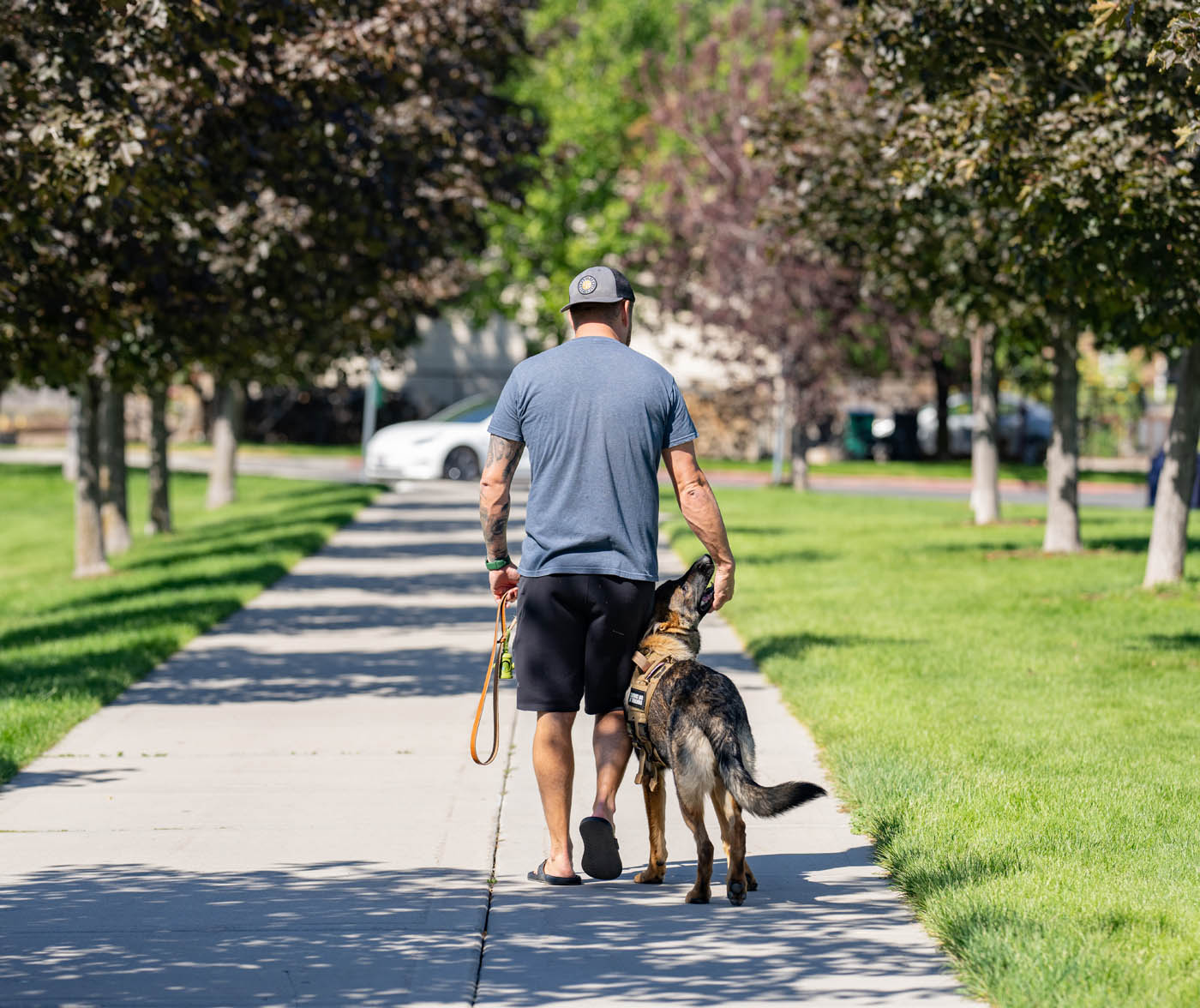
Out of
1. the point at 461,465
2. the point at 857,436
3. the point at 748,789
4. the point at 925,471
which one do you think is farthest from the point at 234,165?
the point at 857,436

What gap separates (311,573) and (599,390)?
11800 millimetres

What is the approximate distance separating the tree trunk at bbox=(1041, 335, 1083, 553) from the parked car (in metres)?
25.7

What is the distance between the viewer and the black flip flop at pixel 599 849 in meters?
5.90

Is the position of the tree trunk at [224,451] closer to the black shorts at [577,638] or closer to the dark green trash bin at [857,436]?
the black shorts at [577,638]

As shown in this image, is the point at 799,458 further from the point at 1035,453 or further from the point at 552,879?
the point at 552,879

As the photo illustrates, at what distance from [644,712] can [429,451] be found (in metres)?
26.5

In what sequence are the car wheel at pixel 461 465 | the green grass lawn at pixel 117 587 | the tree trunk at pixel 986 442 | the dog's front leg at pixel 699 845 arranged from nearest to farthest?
the dog's front leg at pixel 699 845, the green grass lawn at pixel 117 587, the tree trunk at pixel 986 442, the car wheel at pixel 461 465

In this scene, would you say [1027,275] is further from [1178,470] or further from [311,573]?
[311,573]

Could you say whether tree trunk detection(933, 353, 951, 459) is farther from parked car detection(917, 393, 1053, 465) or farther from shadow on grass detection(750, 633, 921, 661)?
shadow on grass detection(750, 633, 921, 661)

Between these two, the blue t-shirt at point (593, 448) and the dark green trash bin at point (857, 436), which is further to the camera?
the dark green trash bin at point (857, 436)

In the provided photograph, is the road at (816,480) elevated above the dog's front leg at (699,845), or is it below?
above

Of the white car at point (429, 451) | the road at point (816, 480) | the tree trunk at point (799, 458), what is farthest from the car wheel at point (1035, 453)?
the white car at point (429, 451)

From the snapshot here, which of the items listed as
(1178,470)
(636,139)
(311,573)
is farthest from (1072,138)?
(636,139)

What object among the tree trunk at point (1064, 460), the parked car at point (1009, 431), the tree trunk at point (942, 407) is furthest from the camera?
the parked car at point (1009, 431)
